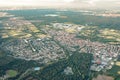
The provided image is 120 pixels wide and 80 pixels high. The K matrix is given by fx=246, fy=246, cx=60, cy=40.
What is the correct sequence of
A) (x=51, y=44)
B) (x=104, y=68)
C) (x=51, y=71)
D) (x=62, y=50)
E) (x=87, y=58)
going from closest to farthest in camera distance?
(x=51, y=71)
(x=104, y=68)
(x=87, y=58)
(x=62, y=50)
(x=51, y=44)

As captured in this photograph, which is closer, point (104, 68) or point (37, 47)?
point (104, 68)

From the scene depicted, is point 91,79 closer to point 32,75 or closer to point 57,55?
point 32,75

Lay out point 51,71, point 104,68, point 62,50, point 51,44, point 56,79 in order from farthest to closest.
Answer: point 51,44, point 62,50, point 104,68, point 51,71, point 56,79

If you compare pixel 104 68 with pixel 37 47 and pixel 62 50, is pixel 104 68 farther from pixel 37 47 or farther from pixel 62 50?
pixel 37 47

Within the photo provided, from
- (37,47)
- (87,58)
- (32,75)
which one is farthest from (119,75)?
(37,47)

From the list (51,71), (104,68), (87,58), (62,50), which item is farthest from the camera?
(62,50)

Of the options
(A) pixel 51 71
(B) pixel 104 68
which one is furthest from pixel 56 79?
(B) pixel 104 68

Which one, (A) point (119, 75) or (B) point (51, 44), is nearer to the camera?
(A) point (119, 75)

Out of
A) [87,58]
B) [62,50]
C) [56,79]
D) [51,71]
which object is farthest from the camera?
[62,50]

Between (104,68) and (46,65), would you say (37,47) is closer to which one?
(46,65)
